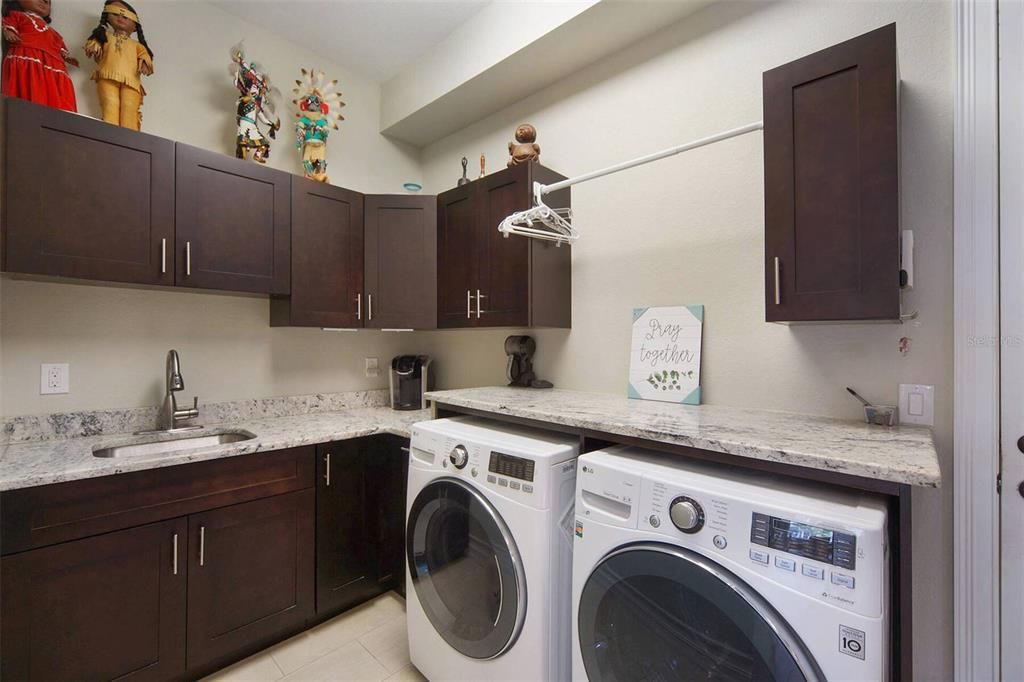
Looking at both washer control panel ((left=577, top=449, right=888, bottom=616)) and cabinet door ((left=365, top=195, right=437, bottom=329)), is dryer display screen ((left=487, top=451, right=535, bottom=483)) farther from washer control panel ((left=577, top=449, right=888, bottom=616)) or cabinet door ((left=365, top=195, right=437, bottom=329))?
cabinet door ((left=365, top=195, right=437, bottom=329))

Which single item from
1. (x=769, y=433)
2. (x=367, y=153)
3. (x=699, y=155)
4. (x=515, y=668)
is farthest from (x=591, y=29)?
(x=515, y=668)

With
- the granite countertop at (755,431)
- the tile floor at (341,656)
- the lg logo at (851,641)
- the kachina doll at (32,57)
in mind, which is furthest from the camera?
the tile floor at (341,656)

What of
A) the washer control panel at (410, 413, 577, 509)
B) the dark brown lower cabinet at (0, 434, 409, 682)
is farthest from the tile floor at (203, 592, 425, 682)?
the washer control panel at (410, 413, 577, 509)

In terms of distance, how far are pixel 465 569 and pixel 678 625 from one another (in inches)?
30.1

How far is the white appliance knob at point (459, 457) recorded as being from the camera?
148cm

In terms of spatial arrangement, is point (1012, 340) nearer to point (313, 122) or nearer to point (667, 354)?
point (667, 354)

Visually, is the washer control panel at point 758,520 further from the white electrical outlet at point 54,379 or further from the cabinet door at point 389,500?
the white electrical outlet at point 54,379

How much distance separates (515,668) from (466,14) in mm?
2884

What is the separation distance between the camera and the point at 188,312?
212cm

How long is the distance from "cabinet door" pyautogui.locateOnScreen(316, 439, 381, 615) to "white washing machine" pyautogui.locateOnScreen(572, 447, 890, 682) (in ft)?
4.16

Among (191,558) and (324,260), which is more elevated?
(324,260)

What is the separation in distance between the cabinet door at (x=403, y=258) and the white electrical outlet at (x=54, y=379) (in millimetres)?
1317

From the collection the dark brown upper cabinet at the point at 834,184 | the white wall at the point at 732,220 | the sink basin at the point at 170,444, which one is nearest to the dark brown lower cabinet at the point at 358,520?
the sink basin at the point at 170,444

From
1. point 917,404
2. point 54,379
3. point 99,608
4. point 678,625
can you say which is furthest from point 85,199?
point 917,404
